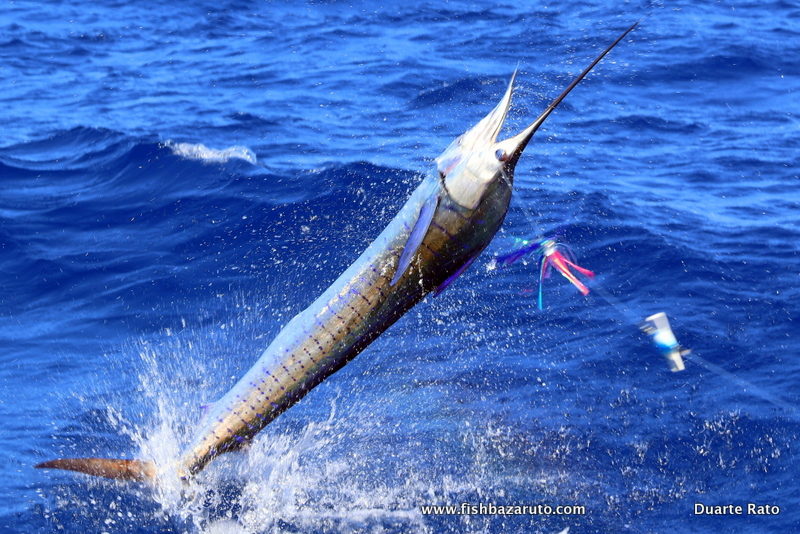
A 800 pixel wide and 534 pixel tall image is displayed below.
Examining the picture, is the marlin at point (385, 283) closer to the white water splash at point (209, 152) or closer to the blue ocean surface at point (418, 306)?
the blue ocean surface at point (418, 306)

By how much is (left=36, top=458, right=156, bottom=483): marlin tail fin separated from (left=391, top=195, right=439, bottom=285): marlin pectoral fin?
185cm

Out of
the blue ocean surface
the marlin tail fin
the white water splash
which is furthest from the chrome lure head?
the white water splash

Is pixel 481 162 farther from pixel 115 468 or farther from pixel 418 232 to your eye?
pixel 115 468

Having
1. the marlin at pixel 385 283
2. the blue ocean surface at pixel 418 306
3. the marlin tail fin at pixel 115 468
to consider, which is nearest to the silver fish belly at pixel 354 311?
the marlin at pixel 385 283

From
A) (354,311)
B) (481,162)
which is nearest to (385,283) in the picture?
(354,311)

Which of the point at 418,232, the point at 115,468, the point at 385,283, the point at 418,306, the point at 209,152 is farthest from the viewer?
the point at 209,152

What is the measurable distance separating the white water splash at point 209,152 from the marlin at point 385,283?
5.94 m

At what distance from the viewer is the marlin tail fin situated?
13.2 feet

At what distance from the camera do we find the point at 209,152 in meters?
9.89

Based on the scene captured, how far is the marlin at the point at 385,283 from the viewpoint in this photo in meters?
3.31

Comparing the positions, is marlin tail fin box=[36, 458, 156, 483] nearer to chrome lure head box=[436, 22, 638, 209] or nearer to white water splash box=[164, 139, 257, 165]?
chrome lure head box=[436, 22, 638, 209]

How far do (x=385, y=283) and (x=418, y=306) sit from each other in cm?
313

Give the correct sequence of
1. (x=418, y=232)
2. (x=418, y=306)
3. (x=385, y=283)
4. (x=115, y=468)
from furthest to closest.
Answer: (x=418, y=306) < (x=115, y=468) < (x=385, y=283) < (x=418, y=232)

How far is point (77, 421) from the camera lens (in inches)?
215
